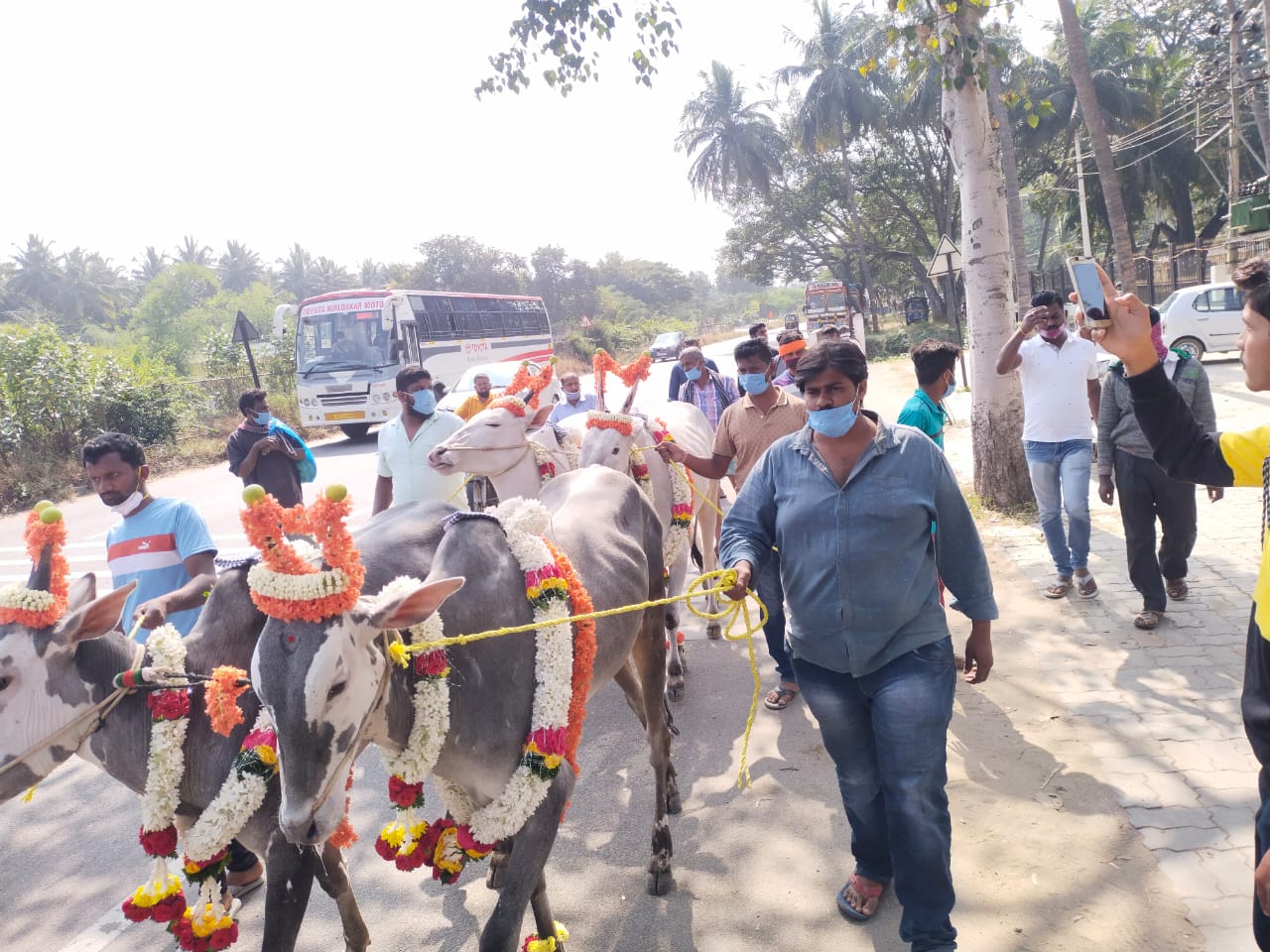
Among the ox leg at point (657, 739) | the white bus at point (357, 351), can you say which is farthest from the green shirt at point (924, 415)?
the white bus at point (357, 351)

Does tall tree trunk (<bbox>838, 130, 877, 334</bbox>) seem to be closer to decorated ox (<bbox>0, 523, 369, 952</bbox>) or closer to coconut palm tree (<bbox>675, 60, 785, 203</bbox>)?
coconut palm tree (<bbox>675, 60, 785, 203</bbox>)

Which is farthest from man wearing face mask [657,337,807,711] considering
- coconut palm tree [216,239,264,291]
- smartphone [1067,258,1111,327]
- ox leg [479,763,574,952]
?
coconut palm tree [216,239,264,291]

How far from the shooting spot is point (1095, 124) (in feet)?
35.2

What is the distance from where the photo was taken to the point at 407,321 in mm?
19281

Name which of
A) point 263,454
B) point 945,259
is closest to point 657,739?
point 263,454

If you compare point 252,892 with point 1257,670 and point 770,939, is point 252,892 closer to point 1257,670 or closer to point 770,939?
point 770,939

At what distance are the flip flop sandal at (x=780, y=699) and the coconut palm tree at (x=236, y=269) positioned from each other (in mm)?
87597

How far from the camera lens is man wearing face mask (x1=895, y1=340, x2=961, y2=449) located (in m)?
4.61

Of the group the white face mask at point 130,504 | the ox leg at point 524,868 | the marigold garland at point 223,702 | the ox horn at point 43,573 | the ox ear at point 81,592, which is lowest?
the ox leg at point 524,868

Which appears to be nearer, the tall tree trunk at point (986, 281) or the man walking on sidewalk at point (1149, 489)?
the man walking on sidewalk at point (1149, 489)

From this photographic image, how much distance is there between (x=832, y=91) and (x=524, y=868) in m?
35.0

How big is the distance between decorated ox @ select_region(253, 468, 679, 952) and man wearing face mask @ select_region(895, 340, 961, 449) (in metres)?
2.25

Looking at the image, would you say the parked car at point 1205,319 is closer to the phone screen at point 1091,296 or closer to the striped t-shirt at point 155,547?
the phone screen at point 1091,296

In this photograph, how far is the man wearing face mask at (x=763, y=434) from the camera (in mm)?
4918
